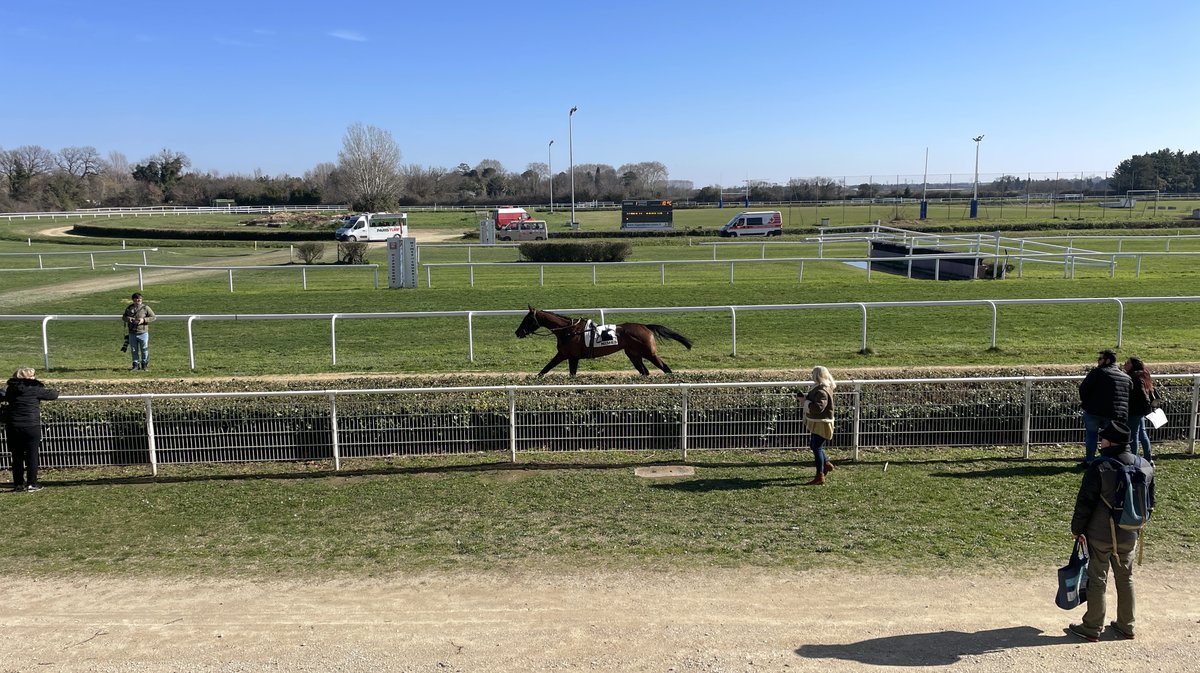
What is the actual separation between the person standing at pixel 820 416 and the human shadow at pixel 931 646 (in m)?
2.66

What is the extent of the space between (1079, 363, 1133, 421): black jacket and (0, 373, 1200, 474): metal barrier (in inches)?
47.5

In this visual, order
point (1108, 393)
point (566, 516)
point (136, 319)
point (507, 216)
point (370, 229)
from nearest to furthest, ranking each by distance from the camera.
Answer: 1. point (1108, 393)
2. point (566, 516)
3. point (136, 319)
4. point (370, 229)
5. point (507, 216)

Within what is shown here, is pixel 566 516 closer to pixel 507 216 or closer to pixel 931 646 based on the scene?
pixel 931 646

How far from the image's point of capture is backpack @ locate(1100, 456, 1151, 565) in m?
4.41

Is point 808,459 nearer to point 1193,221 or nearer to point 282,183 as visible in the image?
point 1193,221

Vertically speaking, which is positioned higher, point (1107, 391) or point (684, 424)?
point (1107, 391)

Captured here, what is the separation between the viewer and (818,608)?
16.6 feet

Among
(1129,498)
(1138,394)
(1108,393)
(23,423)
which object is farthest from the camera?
(23,423)

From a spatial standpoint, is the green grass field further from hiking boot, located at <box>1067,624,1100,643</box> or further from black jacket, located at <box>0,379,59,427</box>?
hiking boot, located at <box>1067,624,1100,643</box>

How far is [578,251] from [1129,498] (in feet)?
88.5

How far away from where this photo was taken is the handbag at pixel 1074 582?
455cm

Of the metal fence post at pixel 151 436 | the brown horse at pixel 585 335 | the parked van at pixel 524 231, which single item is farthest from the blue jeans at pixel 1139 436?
the parked van at pixel 524 231

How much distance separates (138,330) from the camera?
1252 centimetres

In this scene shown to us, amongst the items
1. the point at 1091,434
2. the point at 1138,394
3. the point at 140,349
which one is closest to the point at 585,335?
the point at 1091,434
